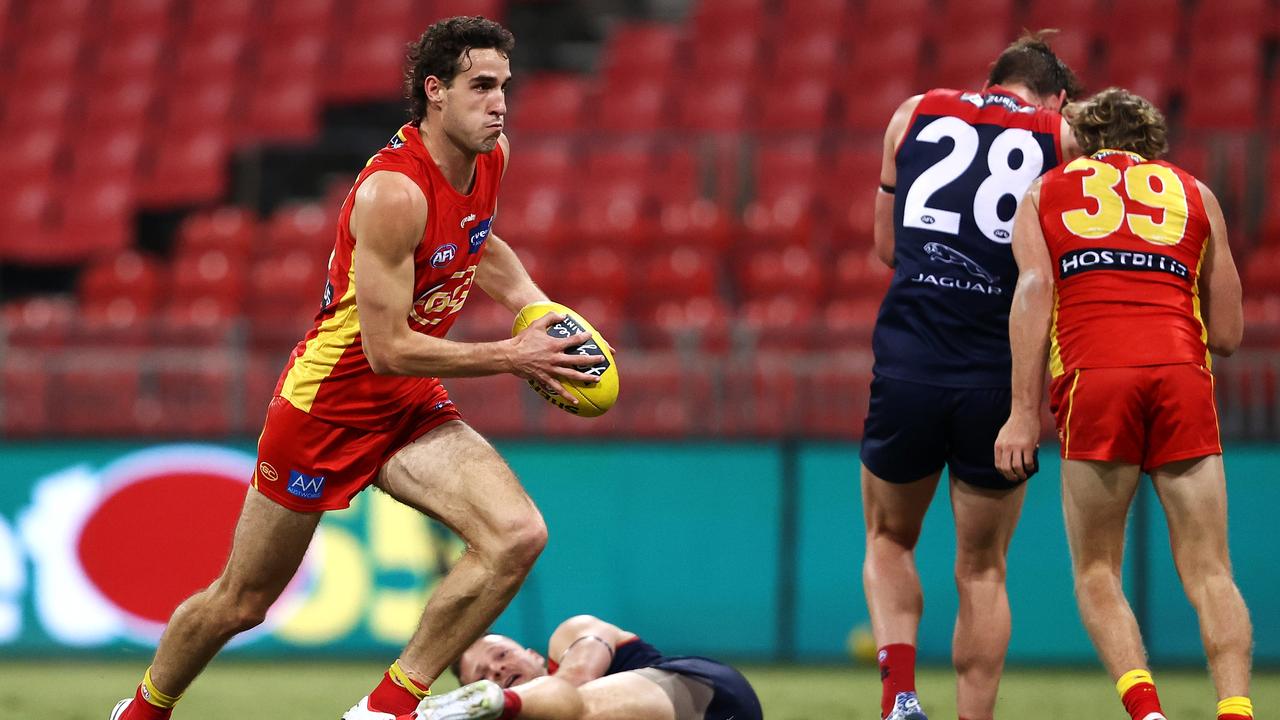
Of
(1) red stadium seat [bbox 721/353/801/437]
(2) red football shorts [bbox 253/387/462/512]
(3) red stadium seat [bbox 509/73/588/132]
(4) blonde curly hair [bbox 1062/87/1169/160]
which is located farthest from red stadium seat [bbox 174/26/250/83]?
(4) blonde curly hair [bbox 1062/87/1169/160]

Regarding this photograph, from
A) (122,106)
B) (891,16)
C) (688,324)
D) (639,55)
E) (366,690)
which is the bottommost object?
(366,690)

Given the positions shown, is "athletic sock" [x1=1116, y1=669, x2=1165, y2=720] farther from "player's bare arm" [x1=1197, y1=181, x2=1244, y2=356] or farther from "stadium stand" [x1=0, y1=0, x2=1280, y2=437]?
"stadium stand" [x1=0, y1=0, x2=1280, y2=437]

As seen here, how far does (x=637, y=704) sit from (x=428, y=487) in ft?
3.91

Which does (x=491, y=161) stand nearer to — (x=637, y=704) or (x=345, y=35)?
(x=637, y=704)

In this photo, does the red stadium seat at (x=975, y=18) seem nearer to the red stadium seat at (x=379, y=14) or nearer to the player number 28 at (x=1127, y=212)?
the red stadium seat at (x=379, y=14)

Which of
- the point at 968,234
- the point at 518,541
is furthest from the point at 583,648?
the point at 968,234

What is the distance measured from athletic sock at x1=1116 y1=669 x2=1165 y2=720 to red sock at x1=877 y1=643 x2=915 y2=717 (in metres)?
0.81

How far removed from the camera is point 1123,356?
5.25 m

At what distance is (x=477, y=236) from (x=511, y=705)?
153 cm

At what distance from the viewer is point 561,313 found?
5.28 meters

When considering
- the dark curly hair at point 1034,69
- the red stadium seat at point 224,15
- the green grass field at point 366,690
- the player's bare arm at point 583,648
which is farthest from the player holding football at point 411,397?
the red stadium seat at point 224,15

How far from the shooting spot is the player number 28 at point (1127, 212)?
5.32 m

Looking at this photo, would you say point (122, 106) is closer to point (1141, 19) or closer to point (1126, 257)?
point (1141, 19)

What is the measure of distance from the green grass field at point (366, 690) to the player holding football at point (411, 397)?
2.14 meters
